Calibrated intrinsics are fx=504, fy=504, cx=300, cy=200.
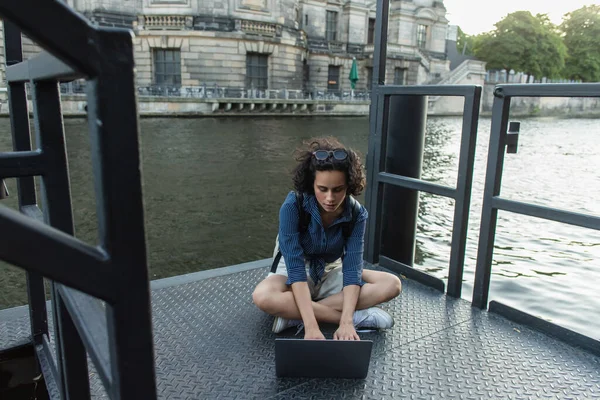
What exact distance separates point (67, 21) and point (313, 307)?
1940mm

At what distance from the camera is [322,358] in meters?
2.02

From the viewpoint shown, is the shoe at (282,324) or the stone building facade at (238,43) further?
the stone building facade at (238,43)

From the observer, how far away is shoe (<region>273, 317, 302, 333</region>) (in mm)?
2426

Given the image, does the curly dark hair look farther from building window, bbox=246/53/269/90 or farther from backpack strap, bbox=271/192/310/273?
building window, bbox=246/53/269/90

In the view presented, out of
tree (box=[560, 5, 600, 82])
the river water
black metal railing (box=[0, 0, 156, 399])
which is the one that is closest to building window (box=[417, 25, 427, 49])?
tree (box=[560, 5, 600, 82])

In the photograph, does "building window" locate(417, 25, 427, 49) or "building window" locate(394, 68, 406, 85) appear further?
"building window" locate(417, 25, 427, 49)

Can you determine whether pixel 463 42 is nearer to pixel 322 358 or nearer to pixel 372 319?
pixel 372 319

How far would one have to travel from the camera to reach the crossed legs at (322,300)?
2396 millimetres

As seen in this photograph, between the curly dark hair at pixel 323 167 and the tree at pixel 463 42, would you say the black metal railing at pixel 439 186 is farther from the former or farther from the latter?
the tree at pixel 463 42

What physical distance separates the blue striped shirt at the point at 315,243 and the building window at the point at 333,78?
3408 cm

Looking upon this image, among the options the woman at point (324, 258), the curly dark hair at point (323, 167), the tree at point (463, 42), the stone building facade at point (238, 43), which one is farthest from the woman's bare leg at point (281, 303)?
the tree at point (463, 42)

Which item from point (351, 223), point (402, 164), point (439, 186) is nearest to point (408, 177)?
point (402, 164)

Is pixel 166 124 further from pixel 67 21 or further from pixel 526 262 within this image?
pixel 67 21

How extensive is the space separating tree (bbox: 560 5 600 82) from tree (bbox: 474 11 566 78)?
5.45 metres
